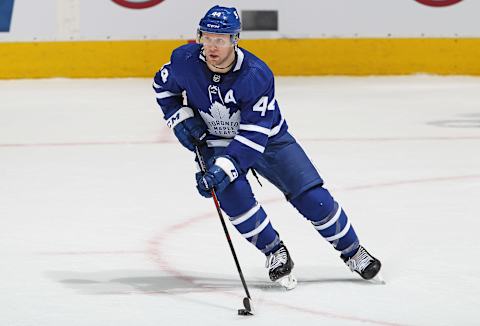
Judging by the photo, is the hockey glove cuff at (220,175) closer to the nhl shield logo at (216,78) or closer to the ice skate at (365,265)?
the nhl shield logo at (216,78)

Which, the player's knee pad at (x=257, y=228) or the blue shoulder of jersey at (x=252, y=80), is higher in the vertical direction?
the blue shoulder of jersey at (x=252, y=80)

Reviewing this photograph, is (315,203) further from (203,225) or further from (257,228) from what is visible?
(203,225)

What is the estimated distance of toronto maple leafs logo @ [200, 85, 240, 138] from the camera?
12.7 ft

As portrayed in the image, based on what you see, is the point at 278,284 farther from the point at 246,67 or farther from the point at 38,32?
the point at 38,32

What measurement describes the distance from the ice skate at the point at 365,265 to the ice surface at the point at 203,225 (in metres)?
0.04

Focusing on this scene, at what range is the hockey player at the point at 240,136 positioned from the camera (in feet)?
12.5

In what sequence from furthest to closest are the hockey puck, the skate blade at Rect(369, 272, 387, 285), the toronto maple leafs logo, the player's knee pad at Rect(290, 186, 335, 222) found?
the skate blade at Rect(369, 272, 387, 285)
the player's knee pad at Rect(290, 186, 335, 222)
the toronto maple leafs logo
the hockey puck

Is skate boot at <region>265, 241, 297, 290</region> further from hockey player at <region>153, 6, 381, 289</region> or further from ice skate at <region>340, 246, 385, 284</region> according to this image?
ice skate at <region>340, 246, 385, 284</region>

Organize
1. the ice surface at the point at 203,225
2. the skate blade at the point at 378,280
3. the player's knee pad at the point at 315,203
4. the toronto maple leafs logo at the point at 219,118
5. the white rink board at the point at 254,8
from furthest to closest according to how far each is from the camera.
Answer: the white rink board at the point at 254,8, the skate blade at the point at 378,280, the player's knee pad at the point at 315,203, the toronto maple leafs logo at the point at 219,118, the ice surface at the point at 203,225

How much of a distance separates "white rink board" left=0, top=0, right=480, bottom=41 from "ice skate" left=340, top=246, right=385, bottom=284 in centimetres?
787

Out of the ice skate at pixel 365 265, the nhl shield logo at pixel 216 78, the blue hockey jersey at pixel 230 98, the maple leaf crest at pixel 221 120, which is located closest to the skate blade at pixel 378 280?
the ice skate at pixel 365 265

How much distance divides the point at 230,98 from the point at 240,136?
0.13 meters

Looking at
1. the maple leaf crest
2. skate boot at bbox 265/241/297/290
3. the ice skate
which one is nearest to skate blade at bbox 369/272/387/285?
the ice skate

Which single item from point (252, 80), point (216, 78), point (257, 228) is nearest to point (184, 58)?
point (216, 78)
